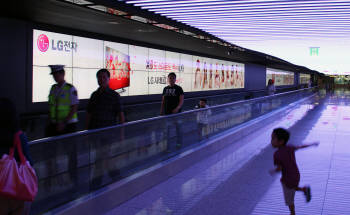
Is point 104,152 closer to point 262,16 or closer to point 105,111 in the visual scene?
point 105,111

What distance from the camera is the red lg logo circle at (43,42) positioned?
414 inches

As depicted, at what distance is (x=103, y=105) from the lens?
15.8 ft

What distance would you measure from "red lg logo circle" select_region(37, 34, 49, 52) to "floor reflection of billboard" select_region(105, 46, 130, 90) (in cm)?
316

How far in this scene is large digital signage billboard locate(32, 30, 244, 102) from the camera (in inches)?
420

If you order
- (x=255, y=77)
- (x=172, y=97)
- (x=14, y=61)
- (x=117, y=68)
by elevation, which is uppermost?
(x=255, y=77)

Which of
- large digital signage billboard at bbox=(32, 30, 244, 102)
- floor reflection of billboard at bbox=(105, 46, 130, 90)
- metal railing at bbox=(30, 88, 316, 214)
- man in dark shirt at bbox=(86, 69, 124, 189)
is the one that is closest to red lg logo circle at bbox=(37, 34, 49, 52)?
large digital signage billboard at bbox=(32, 30, 244, 102)

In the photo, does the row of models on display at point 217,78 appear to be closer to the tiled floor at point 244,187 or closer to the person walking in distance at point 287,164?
the tiled floor at point 244,187

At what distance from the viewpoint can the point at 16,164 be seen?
2.53 m

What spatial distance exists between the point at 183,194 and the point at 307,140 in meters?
5.36

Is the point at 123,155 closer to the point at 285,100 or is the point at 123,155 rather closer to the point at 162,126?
the point at 162,126

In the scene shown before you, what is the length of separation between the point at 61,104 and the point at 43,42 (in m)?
6.68

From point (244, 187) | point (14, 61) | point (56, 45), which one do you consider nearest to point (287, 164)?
point (244, 187)

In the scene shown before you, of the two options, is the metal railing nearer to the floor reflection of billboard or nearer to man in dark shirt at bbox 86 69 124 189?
man in dark shirt at bbox 86 69 124 189

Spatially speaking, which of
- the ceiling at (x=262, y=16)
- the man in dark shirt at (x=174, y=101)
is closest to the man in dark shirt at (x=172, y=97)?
the man in dark shirt at (x=174, y=101)
